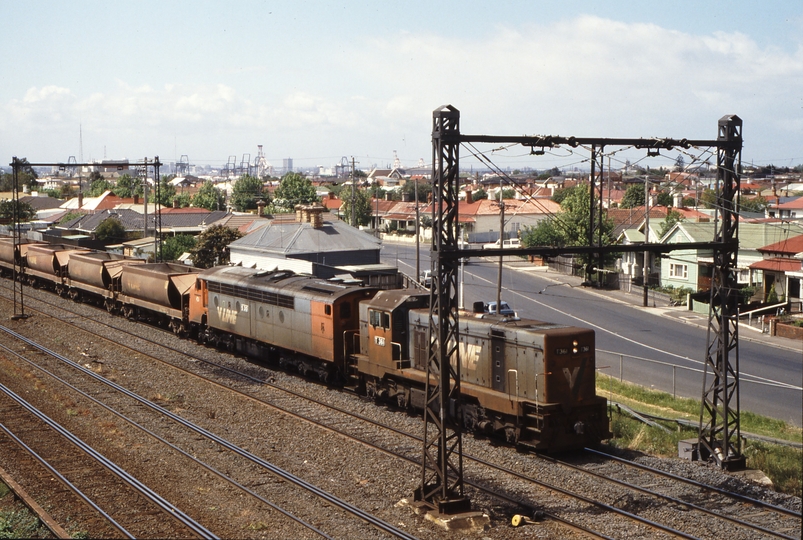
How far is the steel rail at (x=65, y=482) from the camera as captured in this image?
15109 mm

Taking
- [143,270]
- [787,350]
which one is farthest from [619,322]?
[143,270]

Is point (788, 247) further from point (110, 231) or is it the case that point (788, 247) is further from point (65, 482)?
point (110, 231)

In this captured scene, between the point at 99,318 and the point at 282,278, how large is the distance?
18253 millimetres

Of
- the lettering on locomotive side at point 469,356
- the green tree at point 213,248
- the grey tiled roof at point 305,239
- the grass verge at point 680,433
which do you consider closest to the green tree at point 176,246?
the green tree at point 213,248

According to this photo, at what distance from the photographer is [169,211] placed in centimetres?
8950

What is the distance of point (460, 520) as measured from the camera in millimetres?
15352

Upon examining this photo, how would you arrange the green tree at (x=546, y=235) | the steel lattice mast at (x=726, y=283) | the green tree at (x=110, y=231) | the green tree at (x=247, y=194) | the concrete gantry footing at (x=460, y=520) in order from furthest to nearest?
the green tree at (x=247, y=194) < the green tree at (x=110, y=231) < the green tree at (x=546, y=235) < the steel lattice mast at (x=726, y=283) < the concrete gantry footing at (x=460, y=520)

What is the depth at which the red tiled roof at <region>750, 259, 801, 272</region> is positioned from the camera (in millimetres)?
44866

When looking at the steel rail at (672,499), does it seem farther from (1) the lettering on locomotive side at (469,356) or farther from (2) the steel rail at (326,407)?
(1) the lettering on locomotive side at (469,356)

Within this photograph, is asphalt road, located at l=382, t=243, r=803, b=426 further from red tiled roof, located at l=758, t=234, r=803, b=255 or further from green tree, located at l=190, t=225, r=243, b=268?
green tree, located at l=190, t=225, r=243, b=268

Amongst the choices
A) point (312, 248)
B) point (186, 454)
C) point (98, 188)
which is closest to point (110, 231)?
point (312, 248)

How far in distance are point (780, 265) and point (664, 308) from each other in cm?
756

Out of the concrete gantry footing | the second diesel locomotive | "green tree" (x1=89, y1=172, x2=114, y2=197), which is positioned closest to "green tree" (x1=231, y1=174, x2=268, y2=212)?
"green tree" (x1=89, y1=172, x2=114, y2=197)

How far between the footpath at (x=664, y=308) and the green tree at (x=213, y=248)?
1048 inches
